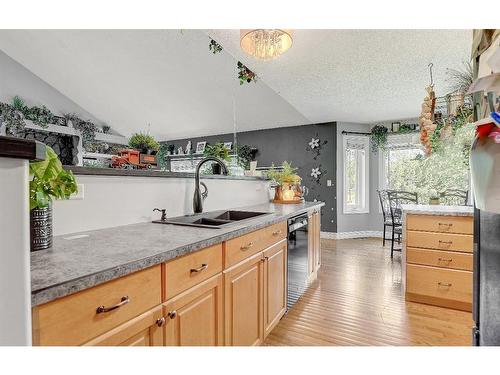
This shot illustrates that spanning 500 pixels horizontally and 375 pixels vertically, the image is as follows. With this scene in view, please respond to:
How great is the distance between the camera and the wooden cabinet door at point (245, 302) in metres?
1.38

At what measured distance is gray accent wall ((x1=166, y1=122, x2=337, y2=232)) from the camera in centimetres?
546

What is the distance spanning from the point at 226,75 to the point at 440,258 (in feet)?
13.0

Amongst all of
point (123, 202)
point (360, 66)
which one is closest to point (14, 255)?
point (123, 202)

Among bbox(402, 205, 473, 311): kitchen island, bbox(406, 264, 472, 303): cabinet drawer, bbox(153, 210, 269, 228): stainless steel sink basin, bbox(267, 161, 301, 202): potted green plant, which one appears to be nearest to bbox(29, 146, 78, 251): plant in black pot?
bbox(153, 210, 269, 228): stainless steel sink basin

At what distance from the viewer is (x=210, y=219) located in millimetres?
1994

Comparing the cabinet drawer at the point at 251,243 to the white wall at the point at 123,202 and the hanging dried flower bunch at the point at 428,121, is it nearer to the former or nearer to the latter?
the white wall at the point at 123,202

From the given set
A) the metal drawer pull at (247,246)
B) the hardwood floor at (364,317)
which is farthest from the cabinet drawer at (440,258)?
the metal drawer pull at (247,246)

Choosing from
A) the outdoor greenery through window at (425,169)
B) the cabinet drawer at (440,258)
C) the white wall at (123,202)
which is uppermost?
the outdoor greenery through window at (425,169)

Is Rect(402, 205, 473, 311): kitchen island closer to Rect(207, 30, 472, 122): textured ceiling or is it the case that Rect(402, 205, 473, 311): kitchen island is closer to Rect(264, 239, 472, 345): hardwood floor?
Rect(264, 239, 472, 345): hardwood floor

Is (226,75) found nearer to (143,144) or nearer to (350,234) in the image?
(143,144)

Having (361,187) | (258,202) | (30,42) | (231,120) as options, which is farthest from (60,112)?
(361,187)

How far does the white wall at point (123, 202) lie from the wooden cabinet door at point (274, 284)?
710 millimetres
